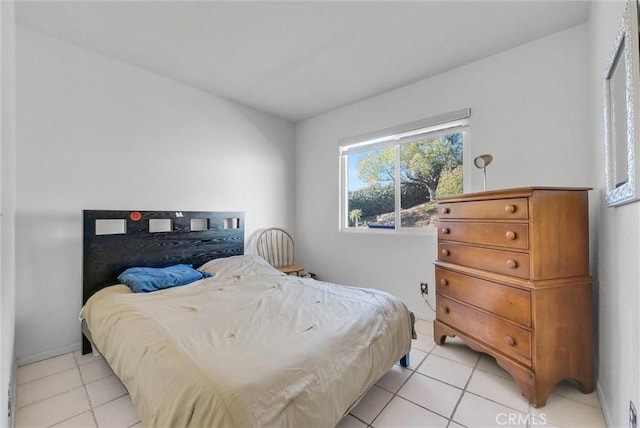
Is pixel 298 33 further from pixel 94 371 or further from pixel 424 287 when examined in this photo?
pixel 94 371

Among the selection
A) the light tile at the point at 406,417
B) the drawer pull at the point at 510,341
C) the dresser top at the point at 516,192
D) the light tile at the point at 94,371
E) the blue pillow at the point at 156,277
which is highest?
the dresser top at the point at 516,192

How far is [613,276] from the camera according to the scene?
1365 mm

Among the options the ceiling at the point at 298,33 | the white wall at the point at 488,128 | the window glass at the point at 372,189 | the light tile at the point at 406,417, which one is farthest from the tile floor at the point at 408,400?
the ceiling at the point at 298,33

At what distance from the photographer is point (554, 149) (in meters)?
2.13

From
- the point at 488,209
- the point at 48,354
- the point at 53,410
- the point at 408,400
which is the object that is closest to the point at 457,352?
the point at 408,400

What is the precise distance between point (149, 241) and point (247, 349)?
1846mm

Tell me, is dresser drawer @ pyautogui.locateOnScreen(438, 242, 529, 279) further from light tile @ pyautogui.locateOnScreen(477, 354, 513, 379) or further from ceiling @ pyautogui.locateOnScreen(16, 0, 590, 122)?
ceiling @ pyautogui.locateOnScreen(16, 0, 590, 122)

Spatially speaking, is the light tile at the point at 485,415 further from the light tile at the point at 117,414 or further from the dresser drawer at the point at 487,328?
the light tile at the point at 117,414

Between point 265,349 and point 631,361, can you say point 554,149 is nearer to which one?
point 631,361

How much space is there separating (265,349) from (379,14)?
7.21 ft

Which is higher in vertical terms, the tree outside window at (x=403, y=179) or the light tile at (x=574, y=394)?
the tree outside window at (x=403, y=179)

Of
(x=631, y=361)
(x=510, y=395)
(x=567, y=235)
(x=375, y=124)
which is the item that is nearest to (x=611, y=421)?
(x=510, y=395)

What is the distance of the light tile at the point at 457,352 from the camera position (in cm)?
203

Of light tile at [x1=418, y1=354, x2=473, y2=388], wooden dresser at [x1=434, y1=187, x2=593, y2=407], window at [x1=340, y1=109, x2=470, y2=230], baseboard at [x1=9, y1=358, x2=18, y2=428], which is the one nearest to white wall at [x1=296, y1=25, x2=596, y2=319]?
window at [x1=340, y1=109, x2=470, y2=230]
